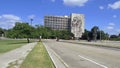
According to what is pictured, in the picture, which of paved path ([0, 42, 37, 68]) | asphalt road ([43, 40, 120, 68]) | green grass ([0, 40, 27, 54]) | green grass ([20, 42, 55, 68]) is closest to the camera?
green grass ([20, 42, 55, 68])

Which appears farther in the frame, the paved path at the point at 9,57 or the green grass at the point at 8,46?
the green grass at the point at 8,46

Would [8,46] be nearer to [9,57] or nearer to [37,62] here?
[9,57]

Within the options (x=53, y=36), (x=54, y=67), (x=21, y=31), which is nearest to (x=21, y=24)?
(x=21, y=31)

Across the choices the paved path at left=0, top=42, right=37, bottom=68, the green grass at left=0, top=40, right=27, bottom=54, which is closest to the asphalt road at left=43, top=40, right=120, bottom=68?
the paved path at left=0, top=42, right=37, bottom=68

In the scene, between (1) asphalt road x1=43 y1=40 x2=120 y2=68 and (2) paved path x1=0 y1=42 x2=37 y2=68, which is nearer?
(1) asphalt road x1=43 y1=40 x2=120 y2=68

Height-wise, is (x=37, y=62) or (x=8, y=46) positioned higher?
(x=8, y=46)

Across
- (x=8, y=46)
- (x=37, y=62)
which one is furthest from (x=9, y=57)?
(x=8, y=46)

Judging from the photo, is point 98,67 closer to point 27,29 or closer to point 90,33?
point 27,29

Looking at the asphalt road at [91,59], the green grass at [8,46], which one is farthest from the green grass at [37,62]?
the green grass at [8,46]

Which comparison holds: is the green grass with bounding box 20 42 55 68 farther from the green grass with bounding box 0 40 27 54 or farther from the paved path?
the green grass with bounding box 0 40 27 54

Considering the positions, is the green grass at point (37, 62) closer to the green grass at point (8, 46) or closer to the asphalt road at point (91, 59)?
the asphalt road at point (91, 59)

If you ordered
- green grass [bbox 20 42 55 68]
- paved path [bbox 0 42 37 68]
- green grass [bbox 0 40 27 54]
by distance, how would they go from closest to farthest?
1. green grass [bbox 20 42 55 68]
2. paved path [bbox 0 42 37 68]
3. green grass [bbox 0 40 27 54]

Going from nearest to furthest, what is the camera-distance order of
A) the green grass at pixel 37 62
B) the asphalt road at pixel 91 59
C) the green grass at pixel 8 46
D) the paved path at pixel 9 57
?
the green grass at pixel 37 62 < the asphalt road at pixel 91 59 < the paved path at pixel 9 57 < the green grass at pixel 8 46

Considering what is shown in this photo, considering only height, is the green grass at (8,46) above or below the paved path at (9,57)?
above
